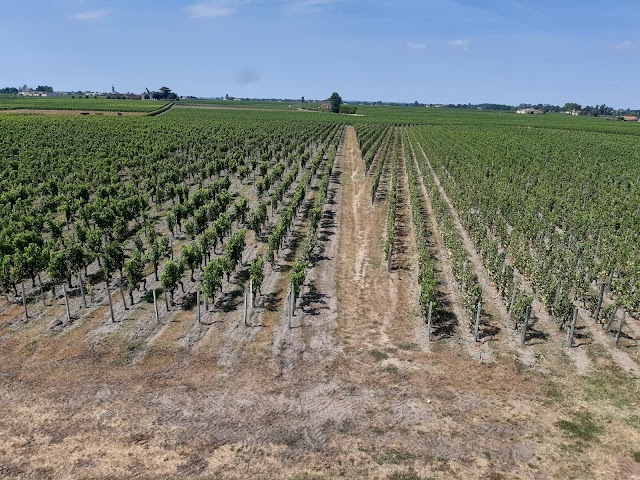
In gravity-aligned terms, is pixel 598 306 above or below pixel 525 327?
above

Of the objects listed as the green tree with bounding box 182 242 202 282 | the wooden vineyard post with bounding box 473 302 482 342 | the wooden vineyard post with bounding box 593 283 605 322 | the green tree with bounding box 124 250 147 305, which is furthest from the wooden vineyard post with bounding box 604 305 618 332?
the green tree with bounding box 124 250 147 305

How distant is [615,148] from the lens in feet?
261

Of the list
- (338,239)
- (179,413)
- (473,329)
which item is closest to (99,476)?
(179,413)

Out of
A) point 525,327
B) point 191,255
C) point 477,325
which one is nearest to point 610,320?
point 525,327

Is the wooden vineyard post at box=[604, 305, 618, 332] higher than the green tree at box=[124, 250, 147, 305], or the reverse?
the green tree at box=[124, 250, 147, 305]

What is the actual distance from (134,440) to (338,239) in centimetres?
2275

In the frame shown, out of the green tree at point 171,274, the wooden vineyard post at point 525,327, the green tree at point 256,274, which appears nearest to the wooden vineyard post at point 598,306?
the wooden vineyard post at point 525,327

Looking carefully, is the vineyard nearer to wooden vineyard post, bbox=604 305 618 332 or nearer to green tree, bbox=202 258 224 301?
green tree, bbox=202 258 224 301

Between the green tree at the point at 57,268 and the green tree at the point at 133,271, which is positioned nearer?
the green tree at the point at 133,271

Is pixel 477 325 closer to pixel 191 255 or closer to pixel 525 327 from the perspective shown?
pixel 525 327

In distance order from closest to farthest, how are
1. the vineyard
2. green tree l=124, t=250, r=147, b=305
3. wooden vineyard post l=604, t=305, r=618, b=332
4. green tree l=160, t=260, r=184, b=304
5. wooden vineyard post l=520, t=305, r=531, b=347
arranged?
the vineyard, wooden vineyard post l=520, t=305, r=531, b=347, wooden vineyard post l=604, t=305, r=618, b=332, green tree l=160, t=260, r=184, b=304, green tree l=124, t=250, r=147, b=305

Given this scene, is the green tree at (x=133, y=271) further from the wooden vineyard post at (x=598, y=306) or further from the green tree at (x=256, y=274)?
the wooden vineyard post at (x=598, y=306)

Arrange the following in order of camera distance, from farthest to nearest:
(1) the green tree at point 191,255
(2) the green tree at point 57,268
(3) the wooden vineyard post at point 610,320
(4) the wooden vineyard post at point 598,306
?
(1) the green tree at point 191,255 → (2) the green tree at point 57,268 → (4) the wooden vineyard post at point 598,306 → (3) the wooden vineyard post at point 610,320

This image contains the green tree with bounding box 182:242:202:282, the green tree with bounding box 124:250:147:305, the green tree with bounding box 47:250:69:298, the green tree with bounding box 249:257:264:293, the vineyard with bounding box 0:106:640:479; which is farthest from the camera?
the green tree with bounding box 182:242:202:282
